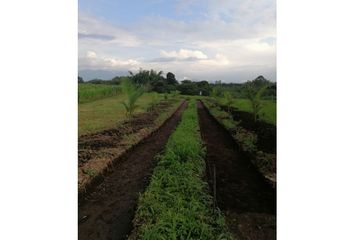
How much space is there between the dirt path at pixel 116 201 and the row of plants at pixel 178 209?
176mm

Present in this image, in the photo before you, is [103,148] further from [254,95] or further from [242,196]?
[254,95]

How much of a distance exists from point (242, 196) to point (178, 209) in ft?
3.14

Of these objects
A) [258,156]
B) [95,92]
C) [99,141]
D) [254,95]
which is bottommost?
[258,156]

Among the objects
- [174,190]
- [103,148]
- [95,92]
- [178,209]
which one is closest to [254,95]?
[103,148]

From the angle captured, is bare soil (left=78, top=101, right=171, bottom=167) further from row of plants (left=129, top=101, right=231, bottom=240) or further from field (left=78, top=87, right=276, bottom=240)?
row of plants (left=129, top=101, right=231, bottom=240)

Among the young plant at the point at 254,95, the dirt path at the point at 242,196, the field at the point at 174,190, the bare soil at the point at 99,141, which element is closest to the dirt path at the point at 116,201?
the field at the point at 174,190

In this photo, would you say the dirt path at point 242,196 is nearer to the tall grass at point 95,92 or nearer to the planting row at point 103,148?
the planting row at point 103,148

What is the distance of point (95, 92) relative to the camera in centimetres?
1434

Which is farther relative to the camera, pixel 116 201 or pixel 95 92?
pixel 95 92

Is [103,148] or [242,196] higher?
[103,148]

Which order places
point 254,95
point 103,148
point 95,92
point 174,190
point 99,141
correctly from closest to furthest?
1. point 174,190
2. point 103,148
3. point 99,141
4. point 254,95
5. point 95,92
